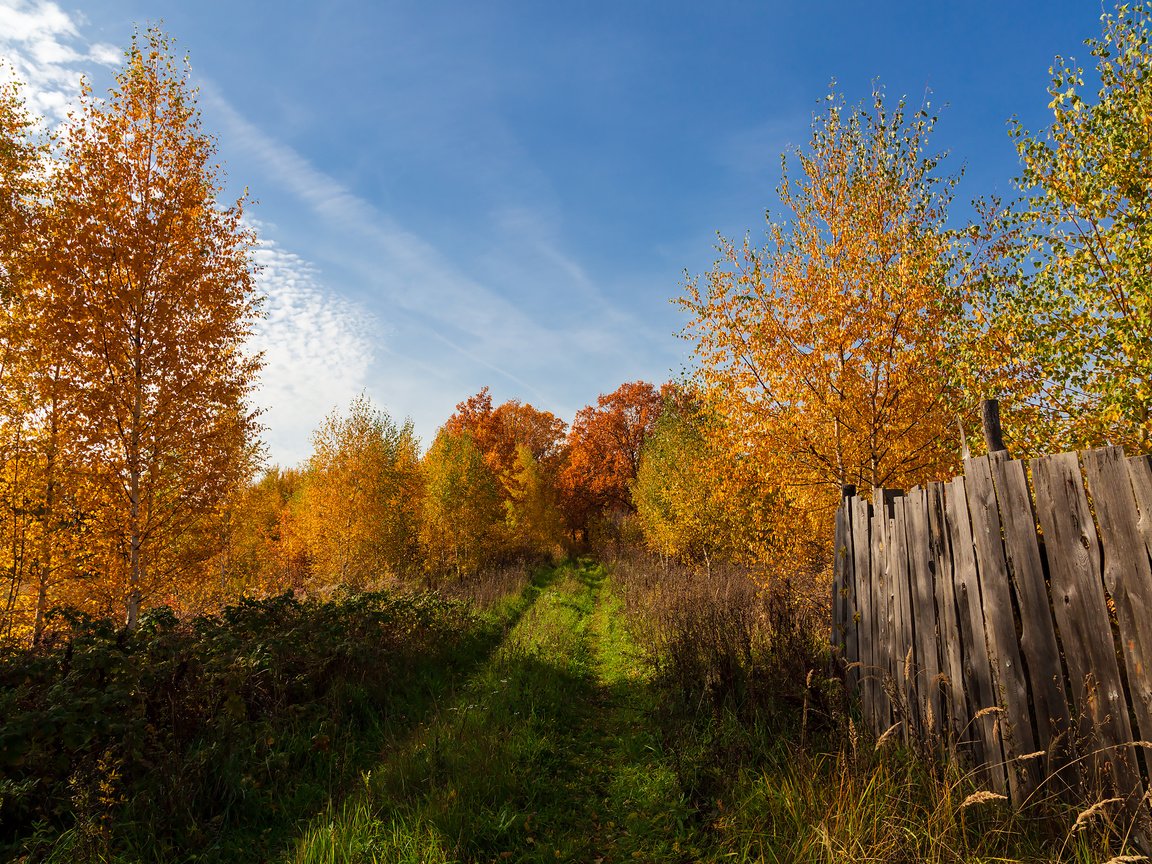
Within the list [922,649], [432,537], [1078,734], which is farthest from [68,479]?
[432,537]

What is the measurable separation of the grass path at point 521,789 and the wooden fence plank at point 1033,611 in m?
2.39

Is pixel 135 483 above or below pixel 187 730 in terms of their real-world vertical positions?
above

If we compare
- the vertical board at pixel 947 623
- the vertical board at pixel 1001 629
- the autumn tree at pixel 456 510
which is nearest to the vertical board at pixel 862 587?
the vertical board at pixel 947 623

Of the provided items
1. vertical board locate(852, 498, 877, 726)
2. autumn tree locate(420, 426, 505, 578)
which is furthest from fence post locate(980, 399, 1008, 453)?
autumn tree locate(420, 426, 505, 578)

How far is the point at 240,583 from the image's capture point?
18359 millimetres

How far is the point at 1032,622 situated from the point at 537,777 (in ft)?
13.5

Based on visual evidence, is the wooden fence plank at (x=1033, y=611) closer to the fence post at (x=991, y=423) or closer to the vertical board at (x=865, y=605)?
the fence post at (x=991, y=423)

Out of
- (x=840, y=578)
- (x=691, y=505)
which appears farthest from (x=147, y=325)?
(x=691, y=505)

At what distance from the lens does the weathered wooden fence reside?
288cm

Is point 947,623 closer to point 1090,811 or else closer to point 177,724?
point 1090,811

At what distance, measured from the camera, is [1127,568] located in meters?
2.89

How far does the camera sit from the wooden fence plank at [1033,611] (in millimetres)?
3219

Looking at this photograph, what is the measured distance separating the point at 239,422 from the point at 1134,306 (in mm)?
12944

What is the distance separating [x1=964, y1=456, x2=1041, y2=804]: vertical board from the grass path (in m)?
2.14
